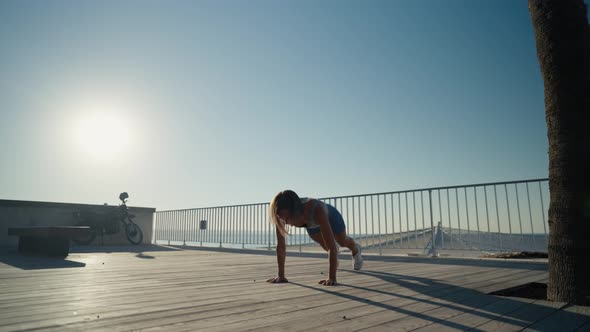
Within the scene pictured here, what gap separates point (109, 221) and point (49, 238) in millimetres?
4314

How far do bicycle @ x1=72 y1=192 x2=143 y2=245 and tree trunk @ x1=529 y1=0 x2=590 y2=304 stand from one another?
10514mm

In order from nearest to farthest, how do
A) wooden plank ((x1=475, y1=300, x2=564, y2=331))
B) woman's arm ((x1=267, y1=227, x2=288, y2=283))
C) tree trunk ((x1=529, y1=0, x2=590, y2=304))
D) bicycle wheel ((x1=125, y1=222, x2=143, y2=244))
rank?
wooden plank ((x1=475, y1=300, x2=564, y2=331)) → tree trunk ((x1=529, y1=0, x2=590, y2=304)) → woman's arm ((x1=267, y1=227, x2=288, y2=283)) → bicycle wheel ((x1=125, y1=222, x2=143, y2=244))

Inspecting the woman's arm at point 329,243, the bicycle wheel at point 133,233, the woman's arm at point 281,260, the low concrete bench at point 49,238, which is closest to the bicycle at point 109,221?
the bicycle wheel at point 133,233

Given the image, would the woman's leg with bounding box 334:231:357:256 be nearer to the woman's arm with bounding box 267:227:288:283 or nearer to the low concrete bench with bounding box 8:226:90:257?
the woman's arm with bounding box 267:227:288:283

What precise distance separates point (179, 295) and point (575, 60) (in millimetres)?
3433

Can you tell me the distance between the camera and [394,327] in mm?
1676

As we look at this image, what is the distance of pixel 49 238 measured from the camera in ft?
19.5

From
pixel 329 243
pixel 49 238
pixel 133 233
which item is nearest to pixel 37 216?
pixel 133 233

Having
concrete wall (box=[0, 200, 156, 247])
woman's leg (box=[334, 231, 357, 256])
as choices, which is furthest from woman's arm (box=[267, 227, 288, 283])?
concrete wall (box=[0, 200, 156, 247])

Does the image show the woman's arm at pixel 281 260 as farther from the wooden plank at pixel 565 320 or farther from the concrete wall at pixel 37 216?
the concrete wall at pixel 37 216

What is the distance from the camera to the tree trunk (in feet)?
8.00

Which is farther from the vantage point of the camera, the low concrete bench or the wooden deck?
the low concrete bench

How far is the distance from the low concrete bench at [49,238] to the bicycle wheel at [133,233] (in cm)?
375

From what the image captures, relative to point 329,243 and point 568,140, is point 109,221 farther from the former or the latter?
point 568,140
